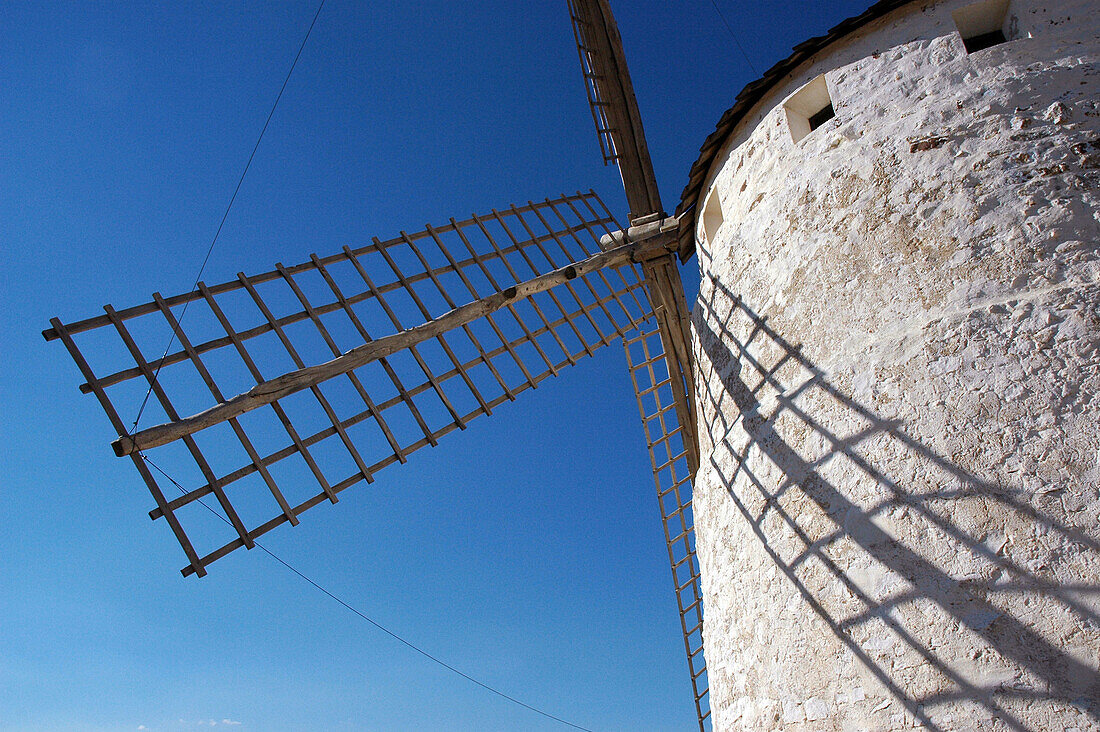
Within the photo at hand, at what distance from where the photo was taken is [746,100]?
4.13 m

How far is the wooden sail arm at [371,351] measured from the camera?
11.2ft

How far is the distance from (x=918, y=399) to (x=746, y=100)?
212 centimetres

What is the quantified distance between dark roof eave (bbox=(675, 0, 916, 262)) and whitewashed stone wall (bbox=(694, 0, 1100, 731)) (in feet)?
0.25

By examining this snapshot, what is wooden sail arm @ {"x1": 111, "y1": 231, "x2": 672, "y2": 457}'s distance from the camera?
11.2 ft

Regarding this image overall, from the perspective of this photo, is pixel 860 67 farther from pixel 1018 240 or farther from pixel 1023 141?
pixel 1018 240

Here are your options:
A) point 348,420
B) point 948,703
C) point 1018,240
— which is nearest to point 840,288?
point 1018,240

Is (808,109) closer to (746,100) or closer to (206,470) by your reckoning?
(746,100)

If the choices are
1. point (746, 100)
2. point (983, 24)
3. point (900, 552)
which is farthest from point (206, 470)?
Answer: point (983, 24)

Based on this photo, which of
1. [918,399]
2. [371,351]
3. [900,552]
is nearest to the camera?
[900,552]

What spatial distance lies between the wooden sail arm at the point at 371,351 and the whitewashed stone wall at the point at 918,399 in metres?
1.42

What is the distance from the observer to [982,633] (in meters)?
2.47

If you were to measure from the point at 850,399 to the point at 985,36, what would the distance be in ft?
7.16

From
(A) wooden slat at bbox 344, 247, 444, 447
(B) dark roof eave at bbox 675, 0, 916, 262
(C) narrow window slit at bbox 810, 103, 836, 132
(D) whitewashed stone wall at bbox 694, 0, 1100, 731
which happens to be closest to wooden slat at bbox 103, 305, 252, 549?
(A) wooden slat at bbox 344, 247, 444, 447

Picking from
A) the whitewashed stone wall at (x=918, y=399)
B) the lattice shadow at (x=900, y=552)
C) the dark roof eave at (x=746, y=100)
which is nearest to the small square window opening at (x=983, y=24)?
the whitewashed stone wall at (x=918, y=399)
